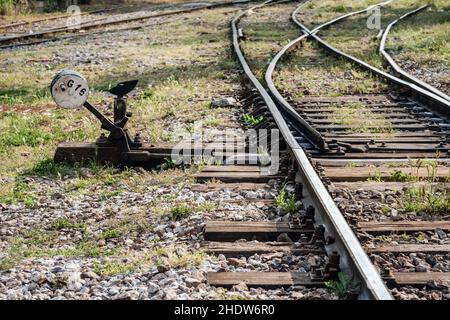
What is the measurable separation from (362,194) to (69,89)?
2.35 m

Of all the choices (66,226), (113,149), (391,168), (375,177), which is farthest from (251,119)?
(66,226)

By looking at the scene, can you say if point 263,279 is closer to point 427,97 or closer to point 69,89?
point 69,89

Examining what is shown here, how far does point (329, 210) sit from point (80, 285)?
146 centimetres

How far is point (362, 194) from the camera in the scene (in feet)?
16.7

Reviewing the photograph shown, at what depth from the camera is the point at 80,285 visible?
12.6ft

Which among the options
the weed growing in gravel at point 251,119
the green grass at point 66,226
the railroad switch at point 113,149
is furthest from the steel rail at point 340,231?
the green grass at point 66,226

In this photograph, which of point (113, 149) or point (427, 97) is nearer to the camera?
point (113, 149)

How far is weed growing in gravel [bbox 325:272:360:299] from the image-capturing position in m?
3.52

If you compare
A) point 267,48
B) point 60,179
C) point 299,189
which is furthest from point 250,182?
point 267,48

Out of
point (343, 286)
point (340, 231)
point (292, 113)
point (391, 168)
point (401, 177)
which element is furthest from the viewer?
point (292, 113)

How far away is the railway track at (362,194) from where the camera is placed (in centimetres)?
381

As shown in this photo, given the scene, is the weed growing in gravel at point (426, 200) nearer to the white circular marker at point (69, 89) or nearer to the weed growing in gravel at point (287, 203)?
the weed growing in gravel at point (287, 203)

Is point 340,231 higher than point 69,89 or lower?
lower
